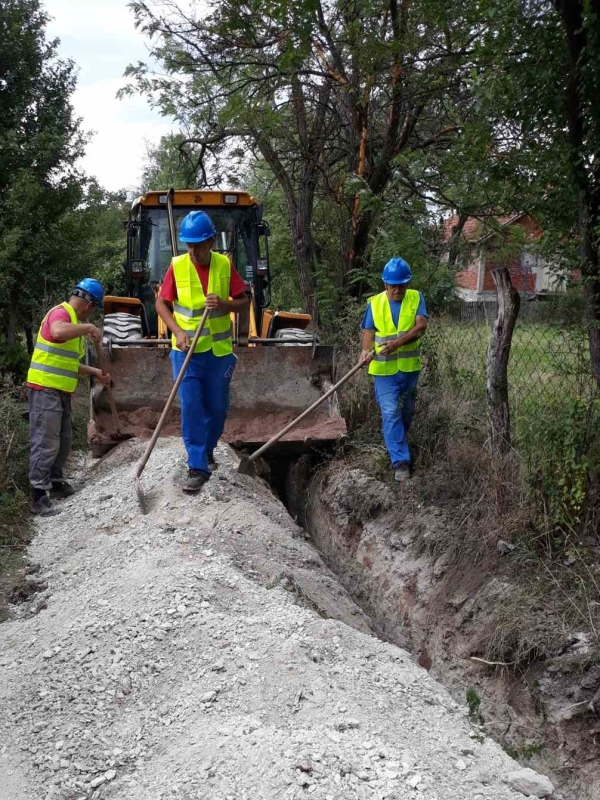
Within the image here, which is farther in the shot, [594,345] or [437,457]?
[437,457]

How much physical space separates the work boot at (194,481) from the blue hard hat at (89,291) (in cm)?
188

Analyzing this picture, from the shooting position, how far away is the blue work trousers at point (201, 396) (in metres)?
5.99

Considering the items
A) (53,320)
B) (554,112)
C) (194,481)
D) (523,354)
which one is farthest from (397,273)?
(53,320)

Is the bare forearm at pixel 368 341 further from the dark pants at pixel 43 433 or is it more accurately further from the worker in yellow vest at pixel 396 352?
the dark pants at pixel 43 433

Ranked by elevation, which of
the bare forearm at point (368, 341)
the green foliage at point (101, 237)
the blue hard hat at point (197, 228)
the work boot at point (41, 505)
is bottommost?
the work boot at point (41, 505)

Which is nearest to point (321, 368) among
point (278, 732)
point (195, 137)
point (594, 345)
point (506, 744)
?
point (594, 345)

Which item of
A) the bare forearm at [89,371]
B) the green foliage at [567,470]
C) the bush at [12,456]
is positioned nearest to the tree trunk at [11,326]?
the bush at [12,456]

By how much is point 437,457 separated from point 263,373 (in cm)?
212

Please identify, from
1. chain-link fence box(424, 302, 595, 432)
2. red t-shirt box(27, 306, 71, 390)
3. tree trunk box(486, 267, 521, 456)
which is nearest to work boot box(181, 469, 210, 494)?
red t-shirt box(27, 306, 71, 390)

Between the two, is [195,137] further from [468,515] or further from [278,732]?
[278,732]

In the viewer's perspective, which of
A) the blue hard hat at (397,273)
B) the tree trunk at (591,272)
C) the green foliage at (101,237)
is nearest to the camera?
the tree trunk at (591,272)

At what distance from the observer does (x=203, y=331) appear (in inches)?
235

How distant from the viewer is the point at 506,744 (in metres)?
4.16

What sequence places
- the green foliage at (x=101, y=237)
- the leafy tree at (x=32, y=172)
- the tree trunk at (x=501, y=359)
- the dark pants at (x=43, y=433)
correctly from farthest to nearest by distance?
1. the green foliage at (x=101, y=237)
2. the leafy tree at (x=32, y=172)
3. the dark pants at (x=43, y=433)
4. the tree trunk at (x=501, y=359)
